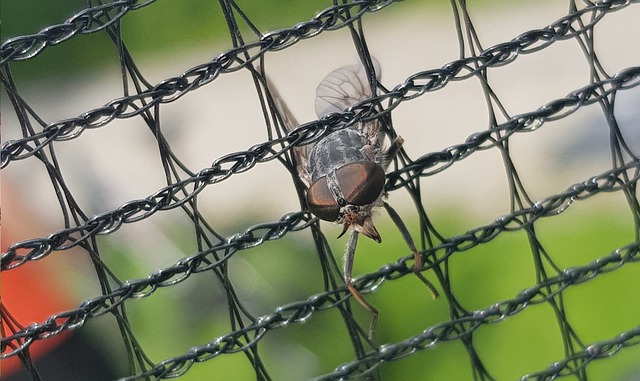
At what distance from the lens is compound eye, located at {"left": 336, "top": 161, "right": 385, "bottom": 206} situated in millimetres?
561

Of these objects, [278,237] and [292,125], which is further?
[292,125]

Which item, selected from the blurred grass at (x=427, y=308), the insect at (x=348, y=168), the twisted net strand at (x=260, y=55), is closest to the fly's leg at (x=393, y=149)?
the insect at (x=348, y=168)

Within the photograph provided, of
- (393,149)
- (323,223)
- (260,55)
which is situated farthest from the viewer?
(323,223)

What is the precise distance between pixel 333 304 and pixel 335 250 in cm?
29

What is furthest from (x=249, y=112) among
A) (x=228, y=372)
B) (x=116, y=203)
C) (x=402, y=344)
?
(x=402, y=344)

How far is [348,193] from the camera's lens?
571 mm

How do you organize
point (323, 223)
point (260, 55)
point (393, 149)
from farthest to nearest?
point (323, 223)
point (393, 149)
point (260, 55)

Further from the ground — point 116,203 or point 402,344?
point 116,203

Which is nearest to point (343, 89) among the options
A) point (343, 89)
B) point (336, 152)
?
point (343, 89)

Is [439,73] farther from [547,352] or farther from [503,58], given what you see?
[547,352]

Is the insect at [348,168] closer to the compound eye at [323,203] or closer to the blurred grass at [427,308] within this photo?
the compound eye at [323,203]

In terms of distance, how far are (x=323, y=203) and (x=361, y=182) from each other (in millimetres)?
41

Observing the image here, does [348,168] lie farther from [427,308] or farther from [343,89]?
[427,308]

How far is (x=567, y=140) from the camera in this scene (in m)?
0.88
